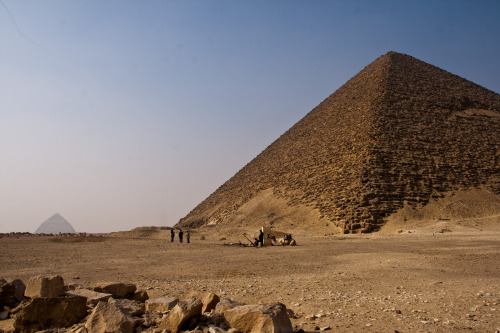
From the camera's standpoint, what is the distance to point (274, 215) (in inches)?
1123

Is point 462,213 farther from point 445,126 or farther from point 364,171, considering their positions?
point 445,126

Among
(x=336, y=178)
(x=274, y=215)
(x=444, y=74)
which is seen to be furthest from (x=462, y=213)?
(x=444, y=74)

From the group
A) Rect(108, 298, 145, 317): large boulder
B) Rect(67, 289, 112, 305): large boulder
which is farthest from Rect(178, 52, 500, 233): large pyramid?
Rect(108, 298, 145, 317): large boulder

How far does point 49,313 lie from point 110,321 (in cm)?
95

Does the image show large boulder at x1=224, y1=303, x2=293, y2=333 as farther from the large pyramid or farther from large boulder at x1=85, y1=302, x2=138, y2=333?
the large pyramid

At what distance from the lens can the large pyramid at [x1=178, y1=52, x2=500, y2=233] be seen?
26.2 m

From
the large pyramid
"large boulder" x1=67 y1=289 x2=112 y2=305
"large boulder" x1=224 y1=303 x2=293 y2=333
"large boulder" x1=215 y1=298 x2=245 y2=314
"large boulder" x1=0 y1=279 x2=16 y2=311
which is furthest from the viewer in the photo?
the large pyramid

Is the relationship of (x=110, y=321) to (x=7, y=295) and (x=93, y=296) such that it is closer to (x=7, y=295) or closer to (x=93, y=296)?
(x=93, y=296)

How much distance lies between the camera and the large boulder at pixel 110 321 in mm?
3797

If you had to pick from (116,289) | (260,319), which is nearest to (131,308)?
(116,289)

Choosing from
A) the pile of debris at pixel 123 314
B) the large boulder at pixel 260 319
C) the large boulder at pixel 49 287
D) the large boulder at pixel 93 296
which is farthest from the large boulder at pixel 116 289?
the large boulder at pixel 260 319

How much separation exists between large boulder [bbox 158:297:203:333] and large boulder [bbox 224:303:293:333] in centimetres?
31

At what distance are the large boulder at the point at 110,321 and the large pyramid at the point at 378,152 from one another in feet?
64.6

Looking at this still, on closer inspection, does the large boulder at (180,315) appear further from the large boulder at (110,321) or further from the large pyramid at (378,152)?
the large pyramid at (378,152)
